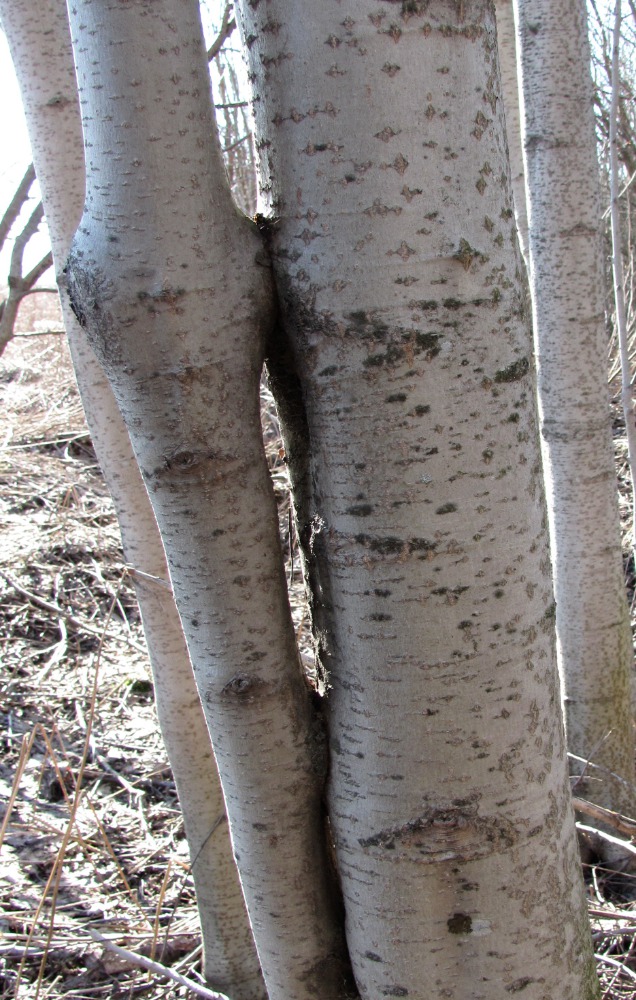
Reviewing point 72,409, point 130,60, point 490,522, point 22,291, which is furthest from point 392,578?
point 72,409

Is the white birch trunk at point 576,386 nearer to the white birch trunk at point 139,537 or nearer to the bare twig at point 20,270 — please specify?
the white birch trunk at point 139,537

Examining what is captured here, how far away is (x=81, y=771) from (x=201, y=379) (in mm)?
747

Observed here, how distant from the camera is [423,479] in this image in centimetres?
75

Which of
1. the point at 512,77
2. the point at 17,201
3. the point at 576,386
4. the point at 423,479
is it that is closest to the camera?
the point at 423,479

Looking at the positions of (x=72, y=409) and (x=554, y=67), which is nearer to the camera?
(x=554, y=67)

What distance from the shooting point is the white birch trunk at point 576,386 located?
2.21 meters

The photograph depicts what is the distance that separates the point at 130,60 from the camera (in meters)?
0.75

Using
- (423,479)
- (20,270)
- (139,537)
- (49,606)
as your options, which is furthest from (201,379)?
(49,606)

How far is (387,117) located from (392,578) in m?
0.42

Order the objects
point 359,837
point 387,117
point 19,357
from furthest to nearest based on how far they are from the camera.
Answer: point 19,357 → point 359,837 → point 387,117

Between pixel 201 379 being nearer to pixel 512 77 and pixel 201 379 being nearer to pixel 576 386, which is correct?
pixel 576 386

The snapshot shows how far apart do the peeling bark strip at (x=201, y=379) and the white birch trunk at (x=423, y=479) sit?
0.19 ft

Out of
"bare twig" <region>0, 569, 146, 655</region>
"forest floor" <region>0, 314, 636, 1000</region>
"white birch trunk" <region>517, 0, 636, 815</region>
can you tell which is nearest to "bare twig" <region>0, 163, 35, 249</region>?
"forest floor" <region>0, 314, 636, 1000</region>

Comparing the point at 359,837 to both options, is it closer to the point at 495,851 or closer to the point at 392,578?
the point at 495,851
